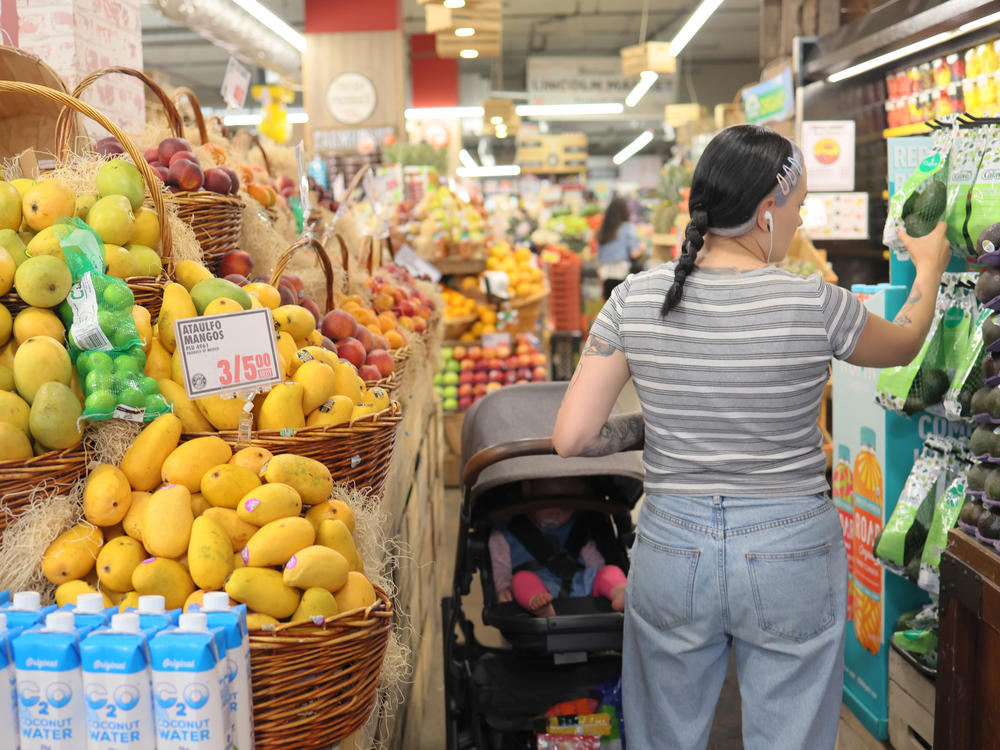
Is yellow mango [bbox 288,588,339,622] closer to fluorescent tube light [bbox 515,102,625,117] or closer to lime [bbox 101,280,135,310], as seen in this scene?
lime [bbox 101,280,135,310]

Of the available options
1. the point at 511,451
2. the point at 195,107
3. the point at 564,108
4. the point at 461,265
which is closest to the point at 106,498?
the point at 511,451

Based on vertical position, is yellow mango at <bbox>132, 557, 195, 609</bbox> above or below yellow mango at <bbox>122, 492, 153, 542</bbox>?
below

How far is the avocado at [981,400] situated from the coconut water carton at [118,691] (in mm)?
1876

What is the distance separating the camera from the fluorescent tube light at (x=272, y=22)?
26.4 feet

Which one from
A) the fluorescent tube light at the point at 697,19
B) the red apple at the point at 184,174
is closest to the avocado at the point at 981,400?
the red apple at the point at 184,174

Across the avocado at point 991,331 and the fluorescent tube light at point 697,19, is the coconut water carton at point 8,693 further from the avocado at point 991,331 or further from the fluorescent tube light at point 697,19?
the fluorescent tube light at point 697,19

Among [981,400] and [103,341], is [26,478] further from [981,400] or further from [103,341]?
[981,400]

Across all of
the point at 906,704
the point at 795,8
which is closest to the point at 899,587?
the point at 906,704

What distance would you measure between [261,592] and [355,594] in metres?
0.14

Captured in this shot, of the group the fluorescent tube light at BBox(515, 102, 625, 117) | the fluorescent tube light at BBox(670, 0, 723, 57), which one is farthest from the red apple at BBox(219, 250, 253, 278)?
the fluorescent tube light at BBox(515, 102, 625, 117)

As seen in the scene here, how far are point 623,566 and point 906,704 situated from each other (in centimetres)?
95

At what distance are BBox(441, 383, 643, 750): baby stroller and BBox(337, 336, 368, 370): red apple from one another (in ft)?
1.25

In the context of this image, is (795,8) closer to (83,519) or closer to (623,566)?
(623,566)

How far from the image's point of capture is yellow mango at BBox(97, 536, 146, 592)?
4.08ft
